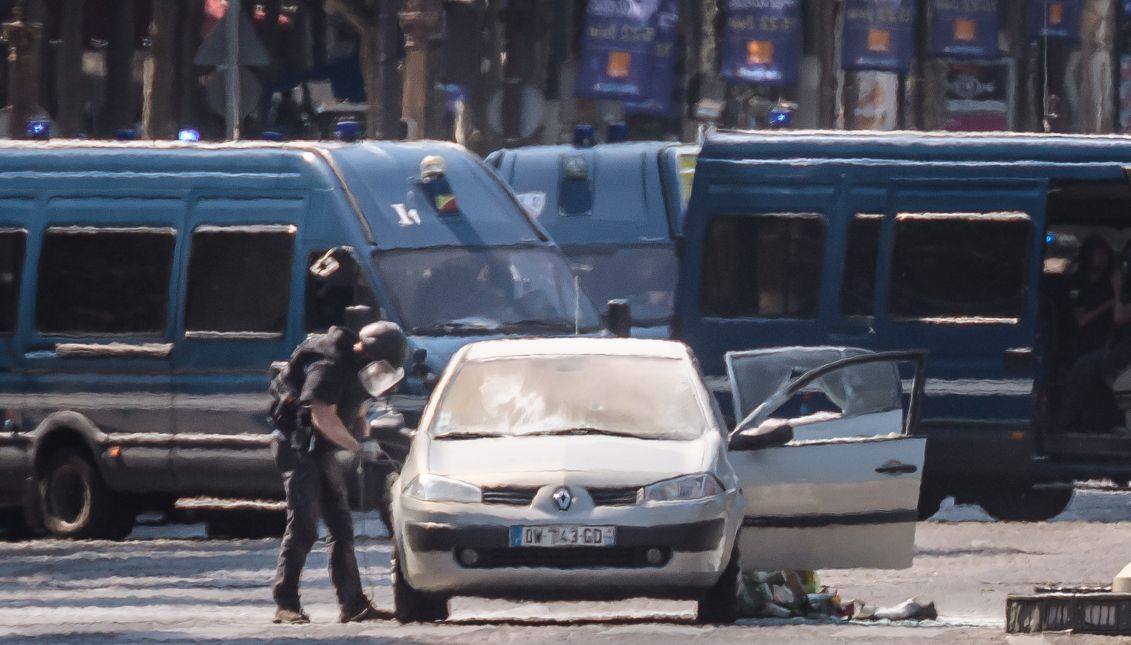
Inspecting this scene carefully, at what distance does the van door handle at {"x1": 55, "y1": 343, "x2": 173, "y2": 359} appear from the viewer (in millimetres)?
17812

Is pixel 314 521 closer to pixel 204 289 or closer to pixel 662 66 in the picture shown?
pixel 204 289

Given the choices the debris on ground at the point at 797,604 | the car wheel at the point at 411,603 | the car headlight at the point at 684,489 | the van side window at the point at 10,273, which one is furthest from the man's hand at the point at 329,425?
the van side window at the point at 10,273

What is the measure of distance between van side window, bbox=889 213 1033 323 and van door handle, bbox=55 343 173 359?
425 cm

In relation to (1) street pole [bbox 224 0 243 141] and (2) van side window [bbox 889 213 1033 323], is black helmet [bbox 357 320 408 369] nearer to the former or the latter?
(2) van side window [bbox 889 213 1033 323]

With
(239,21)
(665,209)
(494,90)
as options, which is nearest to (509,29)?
(494,90)

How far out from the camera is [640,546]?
12.4 metres

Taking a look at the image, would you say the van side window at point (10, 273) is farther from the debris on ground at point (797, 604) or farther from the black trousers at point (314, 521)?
the debris on ground at point (797, 604)

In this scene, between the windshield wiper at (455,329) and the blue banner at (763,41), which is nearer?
the windshield wiper at (455,329)

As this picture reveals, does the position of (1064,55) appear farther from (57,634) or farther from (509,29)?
(57,634)

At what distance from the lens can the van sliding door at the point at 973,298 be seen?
59.0ft

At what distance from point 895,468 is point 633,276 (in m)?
6.83

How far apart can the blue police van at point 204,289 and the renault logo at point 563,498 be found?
4.51 m

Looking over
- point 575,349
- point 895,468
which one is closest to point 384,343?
point 575,349

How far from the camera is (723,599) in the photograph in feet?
41.9
